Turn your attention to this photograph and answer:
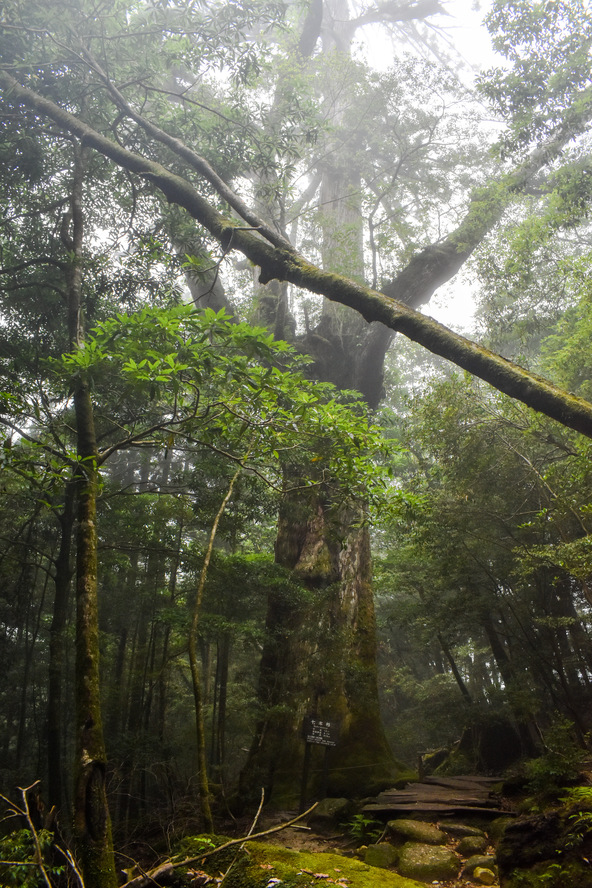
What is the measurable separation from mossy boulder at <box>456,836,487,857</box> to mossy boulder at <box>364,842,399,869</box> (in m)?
0.70

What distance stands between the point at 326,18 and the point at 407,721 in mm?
27076

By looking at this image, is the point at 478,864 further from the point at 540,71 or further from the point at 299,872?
the point at 540,71

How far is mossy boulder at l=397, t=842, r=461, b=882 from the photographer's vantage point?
4715 millimetres

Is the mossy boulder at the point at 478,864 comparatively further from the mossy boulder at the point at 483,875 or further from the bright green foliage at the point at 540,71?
the bright green foliage at the point at 540,71

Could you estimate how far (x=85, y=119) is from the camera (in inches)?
301

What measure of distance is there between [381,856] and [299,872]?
3261 mm

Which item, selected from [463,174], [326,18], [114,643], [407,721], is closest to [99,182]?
[114,643]

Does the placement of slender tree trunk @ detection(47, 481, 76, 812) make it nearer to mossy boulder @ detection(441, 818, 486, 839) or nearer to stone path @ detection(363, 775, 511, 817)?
stone path @ detection(363, 775, 511, 817)

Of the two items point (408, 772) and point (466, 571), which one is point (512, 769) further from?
point (466, 571)

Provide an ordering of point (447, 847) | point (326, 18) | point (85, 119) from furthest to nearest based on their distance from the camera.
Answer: point (326, 18) → point (85, 119) → point (447, 847)

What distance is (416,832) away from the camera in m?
5.55

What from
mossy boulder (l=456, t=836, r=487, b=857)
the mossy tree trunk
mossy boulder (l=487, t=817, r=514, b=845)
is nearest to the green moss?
mossy boulder (l=456, t=836, r=487, b=857)

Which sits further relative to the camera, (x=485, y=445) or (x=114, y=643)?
(x=114, y=643)

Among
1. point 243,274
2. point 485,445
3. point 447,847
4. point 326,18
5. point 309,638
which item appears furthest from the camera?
point 326,18
